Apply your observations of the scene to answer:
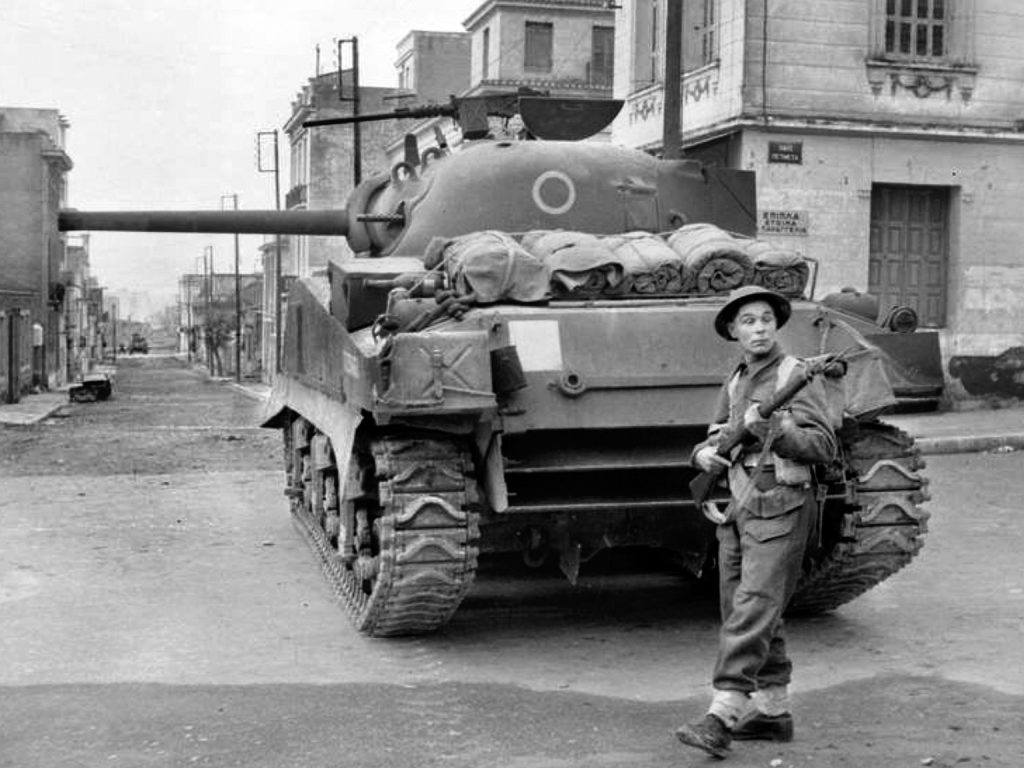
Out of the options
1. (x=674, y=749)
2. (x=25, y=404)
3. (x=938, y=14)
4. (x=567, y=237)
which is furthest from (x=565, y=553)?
(x=25, y=404)

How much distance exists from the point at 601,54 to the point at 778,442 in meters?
36.6

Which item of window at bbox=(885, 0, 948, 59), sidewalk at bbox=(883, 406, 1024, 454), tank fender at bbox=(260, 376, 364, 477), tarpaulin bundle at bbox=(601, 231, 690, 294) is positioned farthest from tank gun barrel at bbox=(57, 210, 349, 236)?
window at bbox=(885, 0, 948, 59)

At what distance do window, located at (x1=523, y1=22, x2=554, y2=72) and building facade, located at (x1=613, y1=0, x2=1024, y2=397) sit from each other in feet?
68.3

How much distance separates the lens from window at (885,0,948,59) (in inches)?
725

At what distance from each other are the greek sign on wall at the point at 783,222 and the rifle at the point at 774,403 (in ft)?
40.1

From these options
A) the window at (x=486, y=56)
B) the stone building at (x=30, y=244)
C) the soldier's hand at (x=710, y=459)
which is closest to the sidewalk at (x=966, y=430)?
the soldier's hand at (x=710, y=459)

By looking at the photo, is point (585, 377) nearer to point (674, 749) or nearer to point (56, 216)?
point (674, 749)

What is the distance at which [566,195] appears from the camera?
8836mm

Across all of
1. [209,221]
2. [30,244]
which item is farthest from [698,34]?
[30,244]

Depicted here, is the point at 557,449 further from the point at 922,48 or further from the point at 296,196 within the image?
the point at 296,196

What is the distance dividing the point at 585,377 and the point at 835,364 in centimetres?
165

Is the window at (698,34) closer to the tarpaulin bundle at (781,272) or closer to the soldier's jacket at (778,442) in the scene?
the tarpaulin bundle at (781,272)

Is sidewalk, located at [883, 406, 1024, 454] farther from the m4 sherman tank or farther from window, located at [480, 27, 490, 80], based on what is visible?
window, located at [480, 27, 490, 80]

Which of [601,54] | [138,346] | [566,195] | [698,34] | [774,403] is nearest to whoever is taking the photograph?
[774,403]
